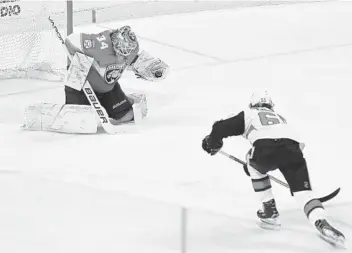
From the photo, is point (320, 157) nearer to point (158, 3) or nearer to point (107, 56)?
point (107, 56)

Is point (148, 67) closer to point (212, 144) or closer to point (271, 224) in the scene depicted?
point (212, 144)

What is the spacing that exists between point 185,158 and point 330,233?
0.95 m

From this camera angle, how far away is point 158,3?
20.1ft

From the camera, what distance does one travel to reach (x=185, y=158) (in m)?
3.66

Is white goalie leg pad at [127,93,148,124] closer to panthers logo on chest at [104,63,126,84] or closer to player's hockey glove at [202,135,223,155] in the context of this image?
panthers logo on chest at [104,63,126,84]

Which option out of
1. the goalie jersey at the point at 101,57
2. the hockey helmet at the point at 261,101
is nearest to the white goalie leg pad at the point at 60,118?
the goalie jersey at the point at 101,57

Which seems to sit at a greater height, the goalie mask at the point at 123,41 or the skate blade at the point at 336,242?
the goalie mask at the point at 123,41

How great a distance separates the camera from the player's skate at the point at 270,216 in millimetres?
2975

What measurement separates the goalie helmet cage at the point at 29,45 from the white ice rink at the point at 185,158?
9 cm

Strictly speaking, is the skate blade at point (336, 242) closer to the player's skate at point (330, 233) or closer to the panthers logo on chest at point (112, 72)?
the player's skate at point (330, 233)

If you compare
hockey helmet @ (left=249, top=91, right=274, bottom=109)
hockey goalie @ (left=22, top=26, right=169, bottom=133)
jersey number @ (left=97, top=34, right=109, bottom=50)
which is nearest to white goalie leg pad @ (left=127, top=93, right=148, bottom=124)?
hockey goalie @ (left=22, top=26, right=169, bottom=133)

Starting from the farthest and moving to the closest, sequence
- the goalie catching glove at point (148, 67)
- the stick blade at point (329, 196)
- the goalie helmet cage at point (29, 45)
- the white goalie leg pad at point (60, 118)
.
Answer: the goalie helmet cage at point (29, 45) < the goalie catching glove at point (148, 67) < the white goalie leg pad at point (60, 118) < the stick blade at point (329, 196)

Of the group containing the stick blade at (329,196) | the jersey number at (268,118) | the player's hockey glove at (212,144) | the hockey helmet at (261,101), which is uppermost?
the hockey helmet at (261,101)

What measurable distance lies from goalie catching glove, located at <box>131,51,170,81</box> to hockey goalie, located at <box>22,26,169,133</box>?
4 centimetres
